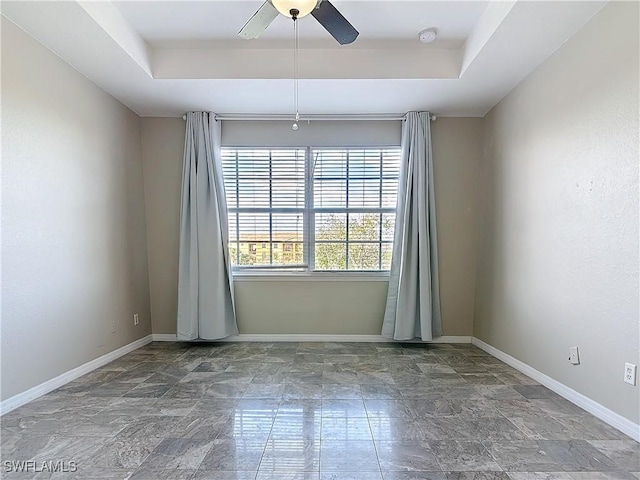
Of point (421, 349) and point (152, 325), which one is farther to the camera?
point (152, 325)

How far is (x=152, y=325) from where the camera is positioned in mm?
3861

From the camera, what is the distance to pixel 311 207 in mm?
3883

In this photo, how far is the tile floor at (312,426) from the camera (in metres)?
1.66

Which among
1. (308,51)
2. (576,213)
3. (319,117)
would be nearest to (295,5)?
(308,51)

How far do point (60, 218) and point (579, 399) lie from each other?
4.07m

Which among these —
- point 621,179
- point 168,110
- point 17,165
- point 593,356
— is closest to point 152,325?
point 17,165

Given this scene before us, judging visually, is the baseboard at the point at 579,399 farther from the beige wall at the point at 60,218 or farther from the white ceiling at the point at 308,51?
the beige wall at the point at 60,218

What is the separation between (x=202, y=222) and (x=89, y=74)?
5.26 feet

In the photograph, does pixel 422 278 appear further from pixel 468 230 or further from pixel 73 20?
pixel 73 20

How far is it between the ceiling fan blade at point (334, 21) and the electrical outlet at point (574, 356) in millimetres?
2616
